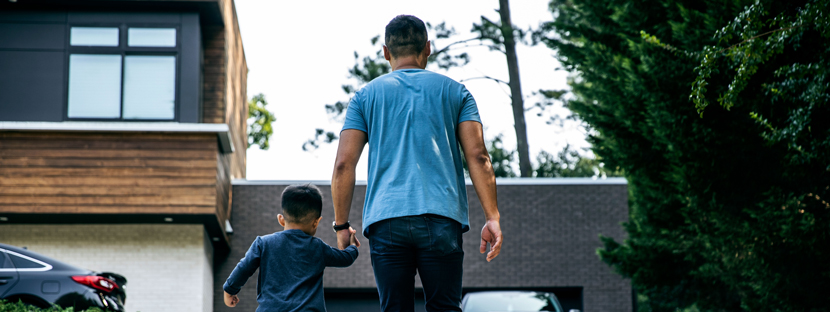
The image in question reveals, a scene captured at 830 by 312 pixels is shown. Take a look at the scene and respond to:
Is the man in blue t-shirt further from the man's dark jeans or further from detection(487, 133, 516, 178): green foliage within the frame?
detection(487, 133, 516, 178): green foliage

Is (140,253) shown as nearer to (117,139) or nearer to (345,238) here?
(117,139)

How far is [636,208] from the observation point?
1446 cm

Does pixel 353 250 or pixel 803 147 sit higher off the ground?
pixel 803 147

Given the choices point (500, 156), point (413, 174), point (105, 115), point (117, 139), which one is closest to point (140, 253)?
point (117, 139)

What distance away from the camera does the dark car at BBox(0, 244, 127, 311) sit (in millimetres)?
9367

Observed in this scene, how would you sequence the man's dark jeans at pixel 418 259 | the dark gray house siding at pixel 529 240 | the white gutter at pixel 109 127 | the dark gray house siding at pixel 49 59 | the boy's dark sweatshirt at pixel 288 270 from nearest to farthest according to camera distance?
the man's dark jeans at pixel 418 259
the boy's dark sweatshirt at pixel 288 270
the white gutter at pixel 109 127
the dark gray house siding at pixel 49 59
the dark gray house siding at pixel 529 240

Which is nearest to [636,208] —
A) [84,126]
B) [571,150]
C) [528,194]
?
[528,194]

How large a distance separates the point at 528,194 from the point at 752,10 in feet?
31.5

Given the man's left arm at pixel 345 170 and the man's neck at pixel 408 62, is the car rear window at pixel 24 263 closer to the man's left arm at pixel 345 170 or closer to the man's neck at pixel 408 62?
the man's left arm at pixel 345 170

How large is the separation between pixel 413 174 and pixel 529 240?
1397 centimetres

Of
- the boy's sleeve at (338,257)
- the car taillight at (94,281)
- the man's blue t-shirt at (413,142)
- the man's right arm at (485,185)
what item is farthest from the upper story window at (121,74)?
the man's right arm at (485,185)

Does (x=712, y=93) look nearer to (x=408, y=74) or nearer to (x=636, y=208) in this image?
(x=636, y=208)

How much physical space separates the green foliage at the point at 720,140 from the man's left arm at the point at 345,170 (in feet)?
15.9

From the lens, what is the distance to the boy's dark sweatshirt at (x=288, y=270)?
166 inches
